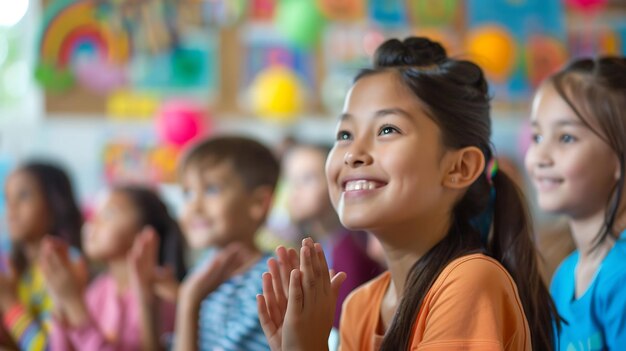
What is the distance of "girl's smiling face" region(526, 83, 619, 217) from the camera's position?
1264mm

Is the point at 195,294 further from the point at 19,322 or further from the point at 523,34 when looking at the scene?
the point at 523,34

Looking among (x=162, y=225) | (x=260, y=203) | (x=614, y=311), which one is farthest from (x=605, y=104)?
(x=162, y=225)

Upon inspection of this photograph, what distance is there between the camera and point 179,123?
3496mm

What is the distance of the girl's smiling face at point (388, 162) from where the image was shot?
101 cm

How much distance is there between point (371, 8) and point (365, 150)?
9.73ft

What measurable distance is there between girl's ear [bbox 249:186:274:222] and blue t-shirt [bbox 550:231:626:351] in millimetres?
680

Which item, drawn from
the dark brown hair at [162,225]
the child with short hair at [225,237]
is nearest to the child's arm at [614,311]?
the child with short hair at [225,237]

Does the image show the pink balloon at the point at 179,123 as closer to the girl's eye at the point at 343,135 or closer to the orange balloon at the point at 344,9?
the orange balloon at the point at 344,9

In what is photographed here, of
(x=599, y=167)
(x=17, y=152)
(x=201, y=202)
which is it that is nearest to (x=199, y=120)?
(x=17, y=152)

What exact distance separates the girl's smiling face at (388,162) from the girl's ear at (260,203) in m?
0.62

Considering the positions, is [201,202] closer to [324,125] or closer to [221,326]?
[221,326]

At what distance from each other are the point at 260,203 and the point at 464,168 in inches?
27.6

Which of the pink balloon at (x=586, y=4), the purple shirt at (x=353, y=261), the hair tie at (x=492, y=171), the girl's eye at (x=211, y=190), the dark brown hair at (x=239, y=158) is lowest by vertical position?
the purple shirt at (x=353, y=261)

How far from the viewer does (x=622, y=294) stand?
3.75 ft
